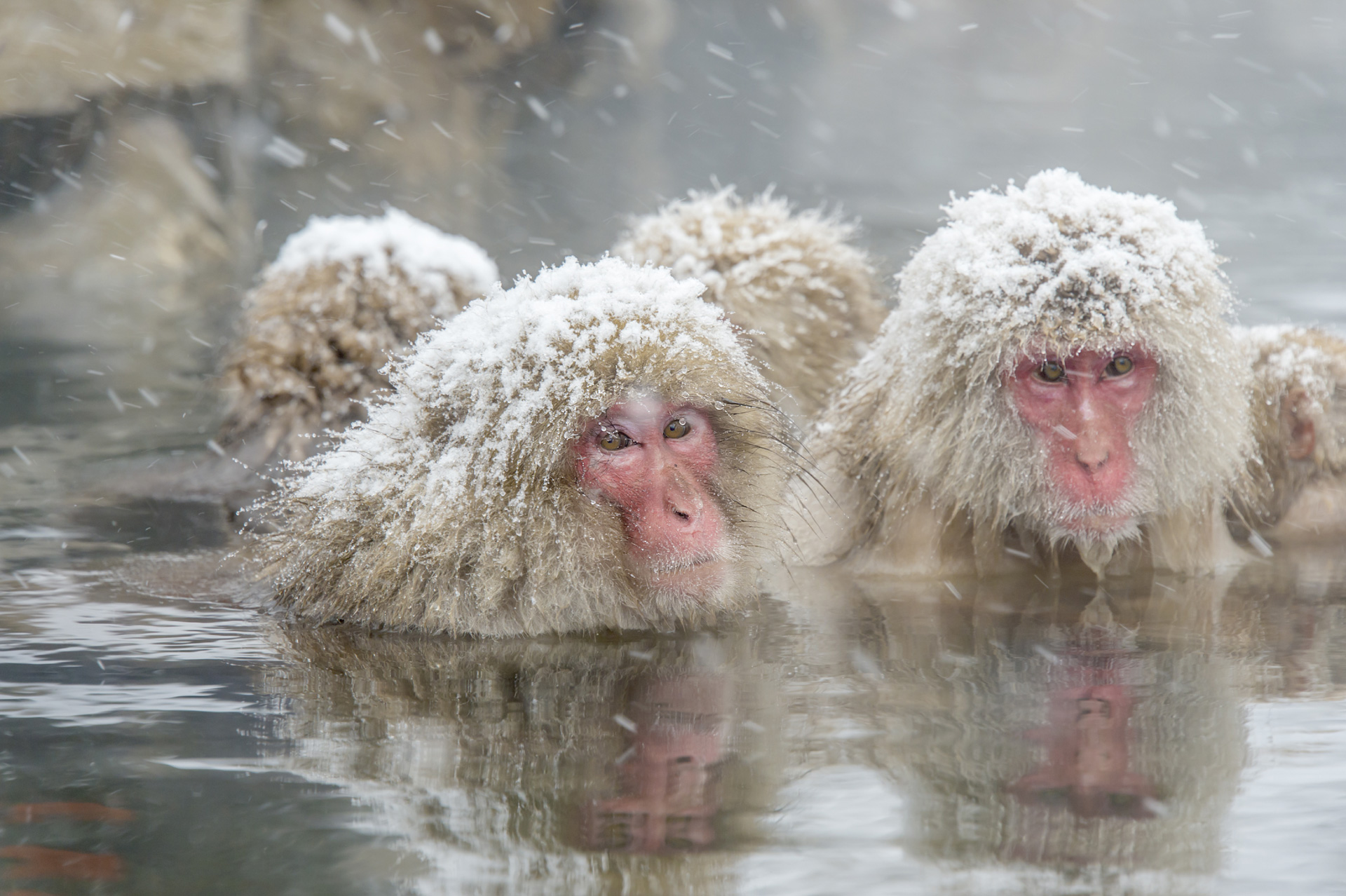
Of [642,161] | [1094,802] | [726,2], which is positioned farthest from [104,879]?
[726,2]

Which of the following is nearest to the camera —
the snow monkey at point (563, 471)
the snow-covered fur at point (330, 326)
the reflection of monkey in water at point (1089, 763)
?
the reflection of monkey in water at point (1089, 763)

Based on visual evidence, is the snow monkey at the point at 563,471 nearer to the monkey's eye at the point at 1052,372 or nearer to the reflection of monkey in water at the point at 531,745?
the reflection of monkey in water at the point at 531,745

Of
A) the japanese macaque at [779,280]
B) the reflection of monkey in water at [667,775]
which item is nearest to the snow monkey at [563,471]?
the reflection of monkey in water at [667,775]

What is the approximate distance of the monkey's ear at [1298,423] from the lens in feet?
12.5

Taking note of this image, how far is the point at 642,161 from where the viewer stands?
14227 mm

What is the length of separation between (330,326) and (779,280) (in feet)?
4.80

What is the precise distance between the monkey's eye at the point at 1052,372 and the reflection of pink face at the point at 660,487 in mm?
797

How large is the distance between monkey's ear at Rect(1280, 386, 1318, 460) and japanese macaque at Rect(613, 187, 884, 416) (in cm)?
130

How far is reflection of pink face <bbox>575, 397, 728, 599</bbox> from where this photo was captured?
272cm

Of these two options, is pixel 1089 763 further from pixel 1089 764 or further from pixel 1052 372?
pixel 1052 372

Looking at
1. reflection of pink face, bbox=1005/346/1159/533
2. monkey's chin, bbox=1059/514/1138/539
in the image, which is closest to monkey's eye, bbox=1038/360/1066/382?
reflection of pink face, bbox=1005/346/1159/533

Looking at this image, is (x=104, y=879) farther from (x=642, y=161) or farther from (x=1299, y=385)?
(x=642, y=161)

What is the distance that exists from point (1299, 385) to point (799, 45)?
1257cm

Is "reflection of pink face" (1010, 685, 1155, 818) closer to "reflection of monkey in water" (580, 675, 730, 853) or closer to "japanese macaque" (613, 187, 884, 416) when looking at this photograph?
"reflection of monkey in water" (580, 675, 730, 853)
